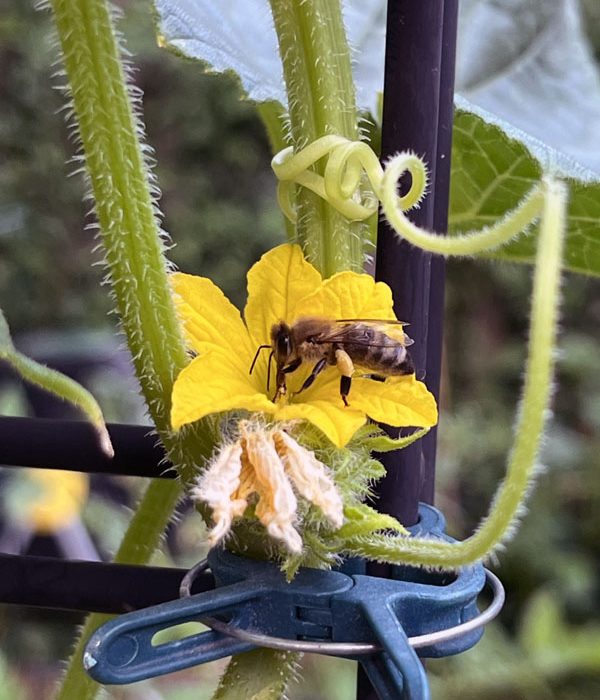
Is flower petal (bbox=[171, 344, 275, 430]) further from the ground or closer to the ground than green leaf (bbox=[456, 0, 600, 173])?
closer to the ground

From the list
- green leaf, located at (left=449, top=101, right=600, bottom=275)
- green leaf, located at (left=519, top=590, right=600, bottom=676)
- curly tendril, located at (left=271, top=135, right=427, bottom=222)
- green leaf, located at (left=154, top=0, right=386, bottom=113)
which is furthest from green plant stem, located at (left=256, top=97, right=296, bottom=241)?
green leaf, located at (left=519, top=590, right=600, bottom=676)

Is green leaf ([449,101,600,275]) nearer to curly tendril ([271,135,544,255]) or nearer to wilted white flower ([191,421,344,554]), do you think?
curly tendril ([271,135,544,255])

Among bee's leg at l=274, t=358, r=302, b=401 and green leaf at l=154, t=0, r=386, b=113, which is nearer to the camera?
bee's leg at l=274, t=358, r=302, b=401

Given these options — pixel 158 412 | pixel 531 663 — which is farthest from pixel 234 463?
pixel 531 663

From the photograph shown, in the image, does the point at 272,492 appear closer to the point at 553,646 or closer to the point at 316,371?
the point at 316,371

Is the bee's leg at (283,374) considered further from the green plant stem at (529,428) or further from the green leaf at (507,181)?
the green leaf at (507,181)
